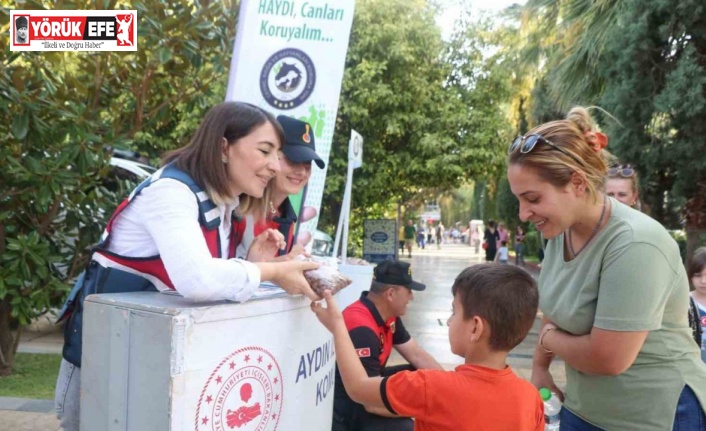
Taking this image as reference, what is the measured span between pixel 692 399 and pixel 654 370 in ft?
0.49

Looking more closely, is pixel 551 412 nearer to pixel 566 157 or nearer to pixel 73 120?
pixel 566 157

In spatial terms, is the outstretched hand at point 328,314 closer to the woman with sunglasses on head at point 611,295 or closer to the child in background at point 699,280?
the woman with sunglasses on head at point 611,295

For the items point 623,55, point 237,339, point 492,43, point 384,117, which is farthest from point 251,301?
point 492,43

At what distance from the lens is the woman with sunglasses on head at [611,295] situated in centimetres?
174

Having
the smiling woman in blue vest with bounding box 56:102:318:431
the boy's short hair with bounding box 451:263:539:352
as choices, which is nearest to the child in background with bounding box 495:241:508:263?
the boy's short hair with bounding box 451:263:539:352

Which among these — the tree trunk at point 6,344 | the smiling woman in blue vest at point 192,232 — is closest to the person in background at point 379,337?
the smiling woman in blue vest at point 192,232

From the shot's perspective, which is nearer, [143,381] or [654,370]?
[143,381]

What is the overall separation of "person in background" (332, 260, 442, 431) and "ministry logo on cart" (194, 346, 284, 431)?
57.4 inches

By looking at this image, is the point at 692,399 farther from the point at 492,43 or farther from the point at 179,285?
the point at 492,43

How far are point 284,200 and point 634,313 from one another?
5.02 feet

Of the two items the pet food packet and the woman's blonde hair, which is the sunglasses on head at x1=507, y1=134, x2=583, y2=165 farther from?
the pet food packet

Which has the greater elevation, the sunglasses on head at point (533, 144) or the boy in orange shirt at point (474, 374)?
the sunglasses on head at point (533, 144)

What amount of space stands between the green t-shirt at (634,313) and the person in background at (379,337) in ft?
4.64

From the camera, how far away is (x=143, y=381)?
1.50 m
